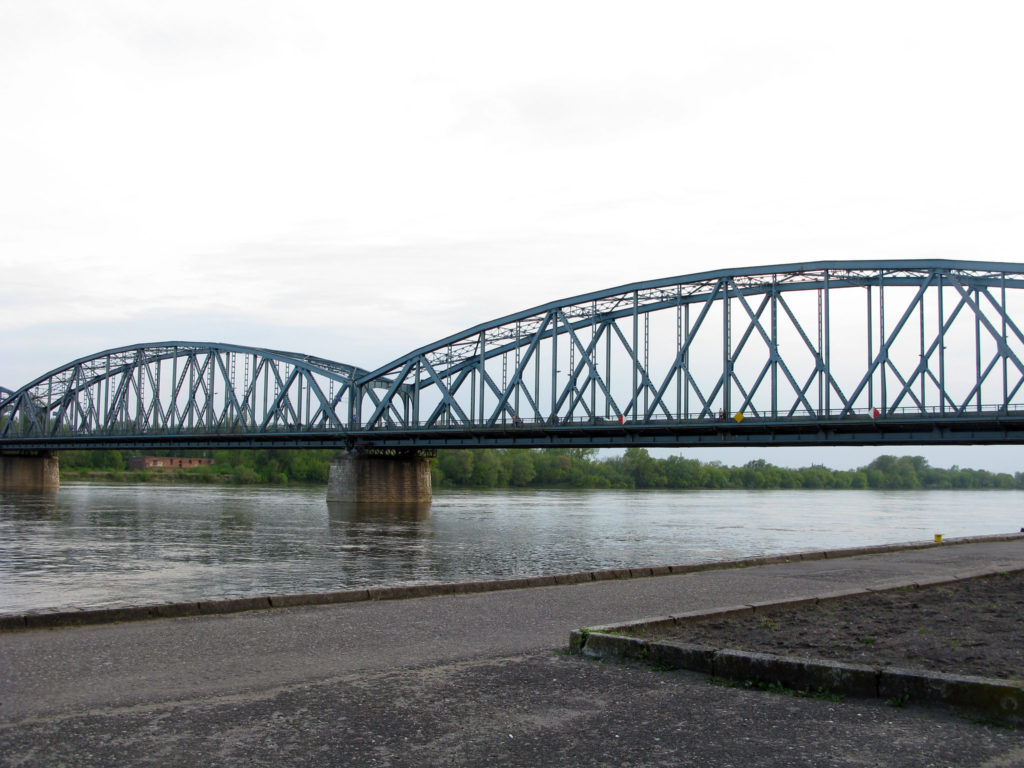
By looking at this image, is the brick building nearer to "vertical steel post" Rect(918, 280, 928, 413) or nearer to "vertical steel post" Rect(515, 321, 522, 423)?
"vertical steel post" Rect(515, 321, 522, 423)

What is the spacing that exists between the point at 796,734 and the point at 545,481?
15222 centimetres

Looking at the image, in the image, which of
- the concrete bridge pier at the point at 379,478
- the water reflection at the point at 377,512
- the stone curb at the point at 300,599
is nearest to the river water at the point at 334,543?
the water reflection at the point at 377,512

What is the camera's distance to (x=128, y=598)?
18.7 m

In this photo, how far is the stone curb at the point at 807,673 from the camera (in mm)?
7594

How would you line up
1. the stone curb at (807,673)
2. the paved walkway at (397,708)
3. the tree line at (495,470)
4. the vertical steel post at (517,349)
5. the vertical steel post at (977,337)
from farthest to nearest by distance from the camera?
the tree line at (495,470) → the vertical steel post at (517,349) → the vertical steel post at (977,337) → the stone curb at (807,673) → the paved walkway at (397,708)

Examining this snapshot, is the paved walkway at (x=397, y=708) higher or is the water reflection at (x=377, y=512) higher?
the paved walkway at (x=397, y=708)

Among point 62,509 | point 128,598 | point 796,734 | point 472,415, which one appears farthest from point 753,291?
point 796,734

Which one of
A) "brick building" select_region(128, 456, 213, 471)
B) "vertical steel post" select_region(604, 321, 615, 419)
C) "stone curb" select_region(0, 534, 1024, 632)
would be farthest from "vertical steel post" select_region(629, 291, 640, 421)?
"brick building" select_region(128, 456, 213, 471)

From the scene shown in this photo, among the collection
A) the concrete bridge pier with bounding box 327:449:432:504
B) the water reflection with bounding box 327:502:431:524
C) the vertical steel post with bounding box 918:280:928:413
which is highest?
the vertical steel post with bounding box 918:280:928:413

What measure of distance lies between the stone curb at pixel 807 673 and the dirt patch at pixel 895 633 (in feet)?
1.80

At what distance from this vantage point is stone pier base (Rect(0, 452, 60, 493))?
366ft

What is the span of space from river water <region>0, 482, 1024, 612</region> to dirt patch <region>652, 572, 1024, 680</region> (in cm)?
757

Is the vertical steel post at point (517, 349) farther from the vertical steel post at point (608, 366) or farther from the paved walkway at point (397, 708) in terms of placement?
the paved walkway at point (397, 708)

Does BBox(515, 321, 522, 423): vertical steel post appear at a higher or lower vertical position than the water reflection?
higher
